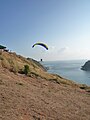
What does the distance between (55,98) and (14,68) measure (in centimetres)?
933

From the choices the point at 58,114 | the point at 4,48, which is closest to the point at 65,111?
the point at 58,114

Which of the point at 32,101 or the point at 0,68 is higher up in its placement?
the point at 0,68

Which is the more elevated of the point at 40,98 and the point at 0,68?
the point at 0,68

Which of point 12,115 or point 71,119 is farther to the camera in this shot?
point 71,119

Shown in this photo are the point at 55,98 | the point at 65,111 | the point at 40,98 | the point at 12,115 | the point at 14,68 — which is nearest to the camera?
the point at 12,115

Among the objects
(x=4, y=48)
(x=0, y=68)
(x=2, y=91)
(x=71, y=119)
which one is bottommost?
(x=71, y=119)

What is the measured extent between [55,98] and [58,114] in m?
3.92

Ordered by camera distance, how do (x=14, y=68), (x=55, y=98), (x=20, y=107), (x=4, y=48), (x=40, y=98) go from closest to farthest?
1. (x=20, y=107)
2. (x=40, y=98)
3. (x=55, y=98)
4. (x=14, y=68)
5. (x=4, y=48)

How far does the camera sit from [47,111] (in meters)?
13.3

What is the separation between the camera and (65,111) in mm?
14164

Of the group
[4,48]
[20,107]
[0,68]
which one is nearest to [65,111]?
[20,107]

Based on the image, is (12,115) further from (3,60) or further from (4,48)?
(4,48)

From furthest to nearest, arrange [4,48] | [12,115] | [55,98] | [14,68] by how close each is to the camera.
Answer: [4,48], [14,68], [55,98], [12,115]

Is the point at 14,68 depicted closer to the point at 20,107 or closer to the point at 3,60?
the point at 3,60
